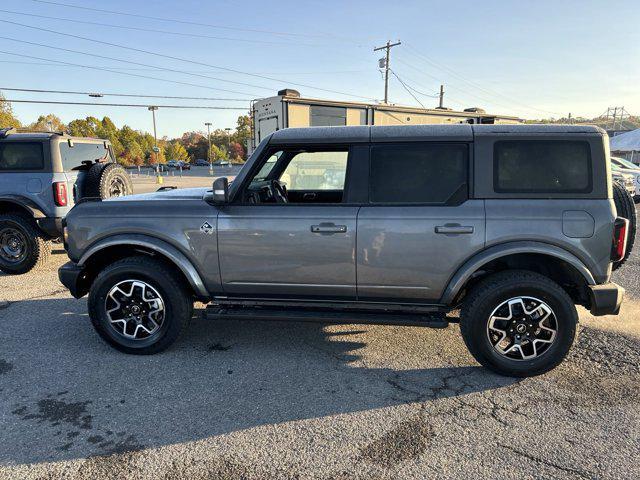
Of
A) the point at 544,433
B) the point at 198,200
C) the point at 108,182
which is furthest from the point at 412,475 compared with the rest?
the point at 108,182

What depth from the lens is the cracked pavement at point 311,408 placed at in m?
2.39

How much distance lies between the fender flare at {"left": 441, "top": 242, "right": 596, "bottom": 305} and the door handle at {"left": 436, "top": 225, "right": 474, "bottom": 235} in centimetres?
21

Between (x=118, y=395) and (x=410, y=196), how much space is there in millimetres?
2647

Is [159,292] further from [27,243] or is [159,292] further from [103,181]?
[27,243]

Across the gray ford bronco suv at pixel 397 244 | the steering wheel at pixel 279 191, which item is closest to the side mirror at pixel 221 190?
the gray ford bronco suv at pixel 397 244

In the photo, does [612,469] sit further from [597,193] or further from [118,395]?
[118,395]

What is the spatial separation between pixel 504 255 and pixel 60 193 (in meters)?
6.37

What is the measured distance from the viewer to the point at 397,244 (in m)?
3.29

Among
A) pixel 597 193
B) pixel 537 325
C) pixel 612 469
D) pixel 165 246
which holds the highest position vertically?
pixel 597 193

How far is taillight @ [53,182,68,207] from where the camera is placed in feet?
Result: 21.3

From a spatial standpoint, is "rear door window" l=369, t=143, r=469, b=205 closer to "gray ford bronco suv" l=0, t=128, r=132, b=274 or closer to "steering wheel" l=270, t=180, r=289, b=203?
"steering wheel" l=270, t=180, r=289, b=203

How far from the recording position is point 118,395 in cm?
310

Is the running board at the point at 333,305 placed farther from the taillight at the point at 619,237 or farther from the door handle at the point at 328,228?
the taillight at the point at 619,237

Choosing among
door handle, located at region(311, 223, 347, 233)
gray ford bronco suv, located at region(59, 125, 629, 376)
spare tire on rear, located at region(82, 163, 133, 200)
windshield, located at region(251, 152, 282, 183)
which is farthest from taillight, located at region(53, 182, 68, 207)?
door handle, located at region(311, 223, 347, 233)
